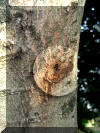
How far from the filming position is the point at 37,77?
32.1 inches

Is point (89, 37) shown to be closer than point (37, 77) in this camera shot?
No

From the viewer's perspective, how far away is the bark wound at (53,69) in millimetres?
806

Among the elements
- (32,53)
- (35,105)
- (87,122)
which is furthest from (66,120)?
(87,122)

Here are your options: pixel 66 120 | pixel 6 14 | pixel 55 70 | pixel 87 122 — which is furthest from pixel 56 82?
pixel 87 122

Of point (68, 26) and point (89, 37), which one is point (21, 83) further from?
point (89, 37)

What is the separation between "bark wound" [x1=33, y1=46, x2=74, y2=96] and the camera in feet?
2.64

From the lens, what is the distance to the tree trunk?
0.79 m

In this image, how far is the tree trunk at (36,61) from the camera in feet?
2.61

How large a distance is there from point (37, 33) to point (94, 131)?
3.23 meters

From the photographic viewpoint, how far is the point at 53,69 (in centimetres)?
82

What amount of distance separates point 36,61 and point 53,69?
6cm

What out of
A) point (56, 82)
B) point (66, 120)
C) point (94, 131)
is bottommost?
point (94, 131)

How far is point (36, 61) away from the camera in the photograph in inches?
31.7

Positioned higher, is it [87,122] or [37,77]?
[37,77]
